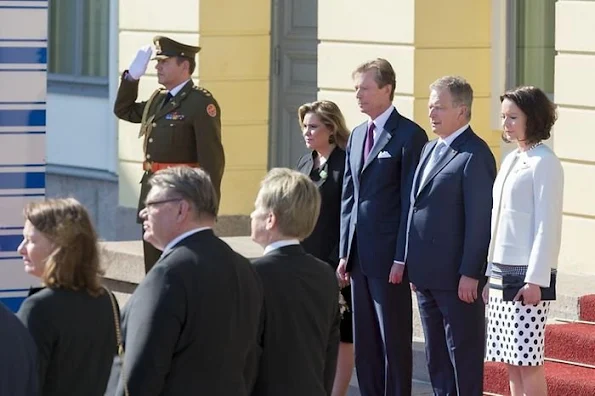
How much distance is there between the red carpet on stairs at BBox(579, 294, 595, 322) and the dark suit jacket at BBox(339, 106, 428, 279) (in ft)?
4.28

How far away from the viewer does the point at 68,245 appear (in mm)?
4906

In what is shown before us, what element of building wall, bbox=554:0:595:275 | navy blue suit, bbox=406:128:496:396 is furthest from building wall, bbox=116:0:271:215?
navy blue suit, bbox=406:128:496:396

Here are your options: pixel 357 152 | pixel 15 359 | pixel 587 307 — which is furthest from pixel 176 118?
pixel 15 359

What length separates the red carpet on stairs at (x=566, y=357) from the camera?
25.8 ft

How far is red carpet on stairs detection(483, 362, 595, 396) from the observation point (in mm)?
7770

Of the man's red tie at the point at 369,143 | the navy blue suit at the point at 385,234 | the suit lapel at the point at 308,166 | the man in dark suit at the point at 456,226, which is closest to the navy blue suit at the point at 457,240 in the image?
the man in dark suit at the point at 456,226

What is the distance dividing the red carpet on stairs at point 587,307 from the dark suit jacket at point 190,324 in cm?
364

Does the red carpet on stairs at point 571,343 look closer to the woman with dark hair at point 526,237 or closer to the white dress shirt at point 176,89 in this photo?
the woman with dark hair at point 526,237

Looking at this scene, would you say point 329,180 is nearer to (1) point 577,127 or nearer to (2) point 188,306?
(1) point 577,127

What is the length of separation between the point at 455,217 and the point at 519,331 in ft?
1.95

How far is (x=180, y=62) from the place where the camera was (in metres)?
9.20

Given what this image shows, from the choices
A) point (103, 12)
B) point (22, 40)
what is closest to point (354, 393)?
point (22, 40)

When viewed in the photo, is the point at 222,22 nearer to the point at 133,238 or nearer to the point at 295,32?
the point at 295,32

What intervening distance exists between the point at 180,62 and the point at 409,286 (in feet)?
7.39
